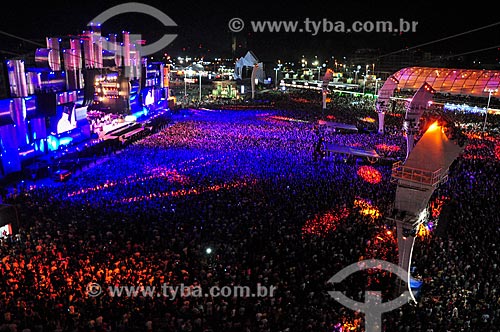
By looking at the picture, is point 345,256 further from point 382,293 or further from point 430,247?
point 430,247

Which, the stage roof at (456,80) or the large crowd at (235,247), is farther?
the stage roof at (456,80)

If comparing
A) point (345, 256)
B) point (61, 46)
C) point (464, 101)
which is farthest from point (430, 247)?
point (464, 101)

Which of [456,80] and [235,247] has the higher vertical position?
[456,80]

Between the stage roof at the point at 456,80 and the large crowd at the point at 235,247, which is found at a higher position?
the stage roof at the point at 456,80

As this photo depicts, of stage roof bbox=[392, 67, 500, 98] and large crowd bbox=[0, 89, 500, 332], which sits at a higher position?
stage roof bbox=[392, 67, 500, 98]

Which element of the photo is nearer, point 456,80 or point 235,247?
point 235,247
